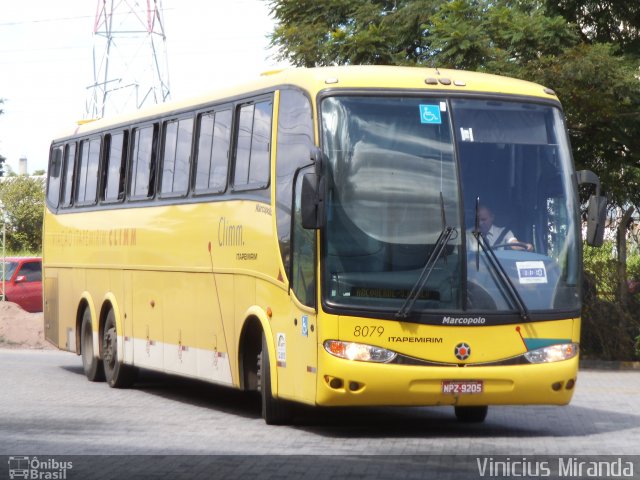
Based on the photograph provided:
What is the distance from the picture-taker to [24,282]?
37781 mm

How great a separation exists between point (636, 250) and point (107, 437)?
15.0 meters

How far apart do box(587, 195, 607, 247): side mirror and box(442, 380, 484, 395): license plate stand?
6.13ft

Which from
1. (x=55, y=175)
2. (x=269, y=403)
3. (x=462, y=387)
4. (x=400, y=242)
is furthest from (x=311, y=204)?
(x=55, y=175)

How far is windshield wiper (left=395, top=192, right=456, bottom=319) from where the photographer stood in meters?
12.8

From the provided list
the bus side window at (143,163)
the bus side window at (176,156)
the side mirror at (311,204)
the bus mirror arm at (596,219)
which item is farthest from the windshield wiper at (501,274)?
the bus side window at (143,163)

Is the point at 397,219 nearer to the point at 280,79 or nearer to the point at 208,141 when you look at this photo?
the point at 280,79

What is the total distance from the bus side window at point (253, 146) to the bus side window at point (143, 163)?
3.16 m

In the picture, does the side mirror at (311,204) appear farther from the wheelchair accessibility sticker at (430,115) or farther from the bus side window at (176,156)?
the bus side window at (176,156)

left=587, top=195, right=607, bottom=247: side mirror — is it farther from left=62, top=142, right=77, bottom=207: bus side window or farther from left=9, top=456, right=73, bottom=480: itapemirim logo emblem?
left=62, top=142, right=77, bottom=207: bus side window

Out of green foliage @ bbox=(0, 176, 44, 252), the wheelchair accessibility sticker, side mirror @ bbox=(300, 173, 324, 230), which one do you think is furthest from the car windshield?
green foliage @ bbox=(0, 176, 44, 252)

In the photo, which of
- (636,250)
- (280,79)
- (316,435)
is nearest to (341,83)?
(280,79)

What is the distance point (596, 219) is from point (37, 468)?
595 cm

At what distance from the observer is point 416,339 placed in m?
12.9

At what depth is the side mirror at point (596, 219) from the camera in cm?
1372
